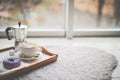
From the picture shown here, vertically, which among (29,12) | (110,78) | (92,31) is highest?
(29,12)

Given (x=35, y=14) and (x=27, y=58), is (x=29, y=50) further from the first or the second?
(x=35, y=14)

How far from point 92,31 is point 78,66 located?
2.07 feet

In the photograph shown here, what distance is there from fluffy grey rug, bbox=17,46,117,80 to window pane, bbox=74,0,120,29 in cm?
47

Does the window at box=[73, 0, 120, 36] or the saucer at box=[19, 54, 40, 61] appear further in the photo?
the window at box=[73, 0, 120, 36]

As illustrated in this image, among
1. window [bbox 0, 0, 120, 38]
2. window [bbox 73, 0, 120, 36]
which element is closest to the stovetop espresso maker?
window [bbox 0, 0, 120, 38]

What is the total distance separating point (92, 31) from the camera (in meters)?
1.73

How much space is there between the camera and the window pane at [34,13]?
5.71ft

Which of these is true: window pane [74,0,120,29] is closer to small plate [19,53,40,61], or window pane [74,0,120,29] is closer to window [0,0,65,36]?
window [0,0,65,36]

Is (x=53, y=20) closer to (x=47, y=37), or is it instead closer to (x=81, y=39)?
(x=47, y=37)

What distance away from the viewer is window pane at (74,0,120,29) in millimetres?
1796

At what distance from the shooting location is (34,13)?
5.83 ft

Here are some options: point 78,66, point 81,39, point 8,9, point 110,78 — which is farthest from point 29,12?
point 110,78

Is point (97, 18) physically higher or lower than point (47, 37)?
higher

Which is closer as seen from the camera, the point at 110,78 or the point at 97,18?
the point at 110,78
